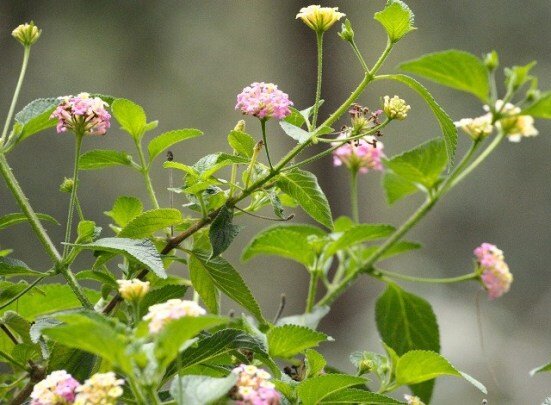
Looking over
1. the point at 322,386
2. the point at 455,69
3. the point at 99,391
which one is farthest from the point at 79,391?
the point at 455,69

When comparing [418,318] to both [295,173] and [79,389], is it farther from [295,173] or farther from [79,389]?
[79,389]

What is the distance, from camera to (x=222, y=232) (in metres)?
0.48

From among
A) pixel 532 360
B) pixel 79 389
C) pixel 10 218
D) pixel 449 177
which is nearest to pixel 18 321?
pixel 10 218

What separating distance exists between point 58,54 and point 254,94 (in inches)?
62.9

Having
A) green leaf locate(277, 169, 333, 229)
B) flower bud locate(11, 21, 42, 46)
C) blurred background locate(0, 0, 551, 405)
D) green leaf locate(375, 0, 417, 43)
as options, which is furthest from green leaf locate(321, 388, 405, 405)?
blurred background locate(0, 0, 551, 405)

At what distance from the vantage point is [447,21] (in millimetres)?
2105

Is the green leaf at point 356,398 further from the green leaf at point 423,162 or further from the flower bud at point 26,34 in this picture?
the flower bud at point 26,34

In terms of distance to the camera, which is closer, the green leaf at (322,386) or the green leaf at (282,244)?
the green leaf at (322,386)

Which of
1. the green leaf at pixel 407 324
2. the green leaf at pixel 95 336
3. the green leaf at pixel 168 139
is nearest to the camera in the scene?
the green leaf at pixel 95 336

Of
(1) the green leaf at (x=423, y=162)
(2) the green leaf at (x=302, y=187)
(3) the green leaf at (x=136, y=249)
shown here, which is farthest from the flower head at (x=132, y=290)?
(1) the green leaf at (x=423, y=162)

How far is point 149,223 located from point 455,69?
0.65ft

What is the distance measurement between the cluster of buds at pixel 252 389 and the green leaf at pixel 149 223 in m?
0.15

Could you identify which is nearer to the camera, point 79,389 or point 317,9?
point 79,389

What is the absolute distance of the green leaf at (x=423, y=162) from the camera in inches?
22.7
